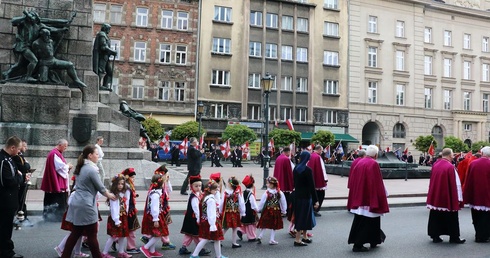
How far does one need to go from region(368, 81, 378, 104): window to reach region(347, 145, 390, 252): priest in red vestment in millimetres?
41069

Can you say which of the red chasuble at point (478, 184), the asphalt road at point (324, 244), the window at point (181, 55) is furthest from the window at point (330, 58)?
the red chasuble at point (478, 184)

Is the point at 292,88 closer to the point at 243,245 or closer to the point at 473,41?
the point at 473,41

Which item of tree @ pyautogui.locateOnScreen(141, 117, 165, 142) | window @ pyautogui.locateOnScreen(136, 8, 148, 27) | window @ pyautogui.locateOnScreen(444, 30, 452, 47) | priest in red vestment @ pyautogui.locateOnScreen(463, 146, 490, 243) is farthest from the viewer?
window @ pyautogui.locateOnScreen(444, 30, 452, 47)

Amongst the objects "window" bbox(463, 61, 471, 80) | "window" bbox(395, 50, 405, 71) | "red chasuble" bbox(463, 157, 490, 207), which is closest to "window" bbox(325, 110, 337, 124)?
"window" bbox(395, 50, 405, 71)

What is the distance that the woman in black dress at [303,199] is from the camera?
8609mm

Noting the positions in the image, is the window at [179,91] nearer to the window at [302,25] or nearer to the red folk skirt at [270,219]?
the window at [302,25]

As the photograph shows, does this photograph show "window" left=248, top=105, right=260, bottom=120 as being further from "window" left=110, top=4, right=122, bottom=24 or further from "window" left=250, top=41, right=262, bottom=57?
"window" left=110, top=4, right=122, bottom=24

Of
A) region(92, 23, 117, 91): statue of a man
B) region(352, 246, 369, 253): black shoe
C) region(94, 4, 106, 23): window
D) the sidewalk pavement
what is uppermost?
region(94, 4, 106, 23): window

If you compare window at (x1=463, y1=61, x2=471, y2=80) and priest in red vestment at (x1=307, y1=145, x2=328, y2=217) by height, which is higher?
window at (x1=463, y1=61, x2=471, y2=80)

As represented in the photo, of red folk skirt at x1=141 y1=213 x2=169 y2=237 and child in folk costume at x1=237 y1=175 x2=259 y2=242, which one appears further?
child in folk costume at x1=237 y1=175 x2=259 y2=242

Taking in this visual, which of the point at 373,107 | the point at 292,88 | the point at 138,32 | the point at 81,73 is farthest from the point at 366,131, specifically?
the point at 81,73

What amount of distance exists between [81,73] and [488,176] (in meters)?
12.4

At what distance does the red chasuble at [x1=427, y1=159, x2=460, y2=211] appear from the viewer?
912 cm

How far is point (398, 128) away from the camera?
4925 centimetres
